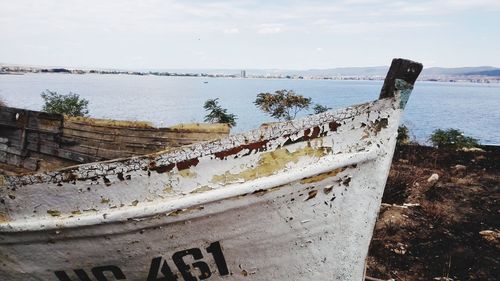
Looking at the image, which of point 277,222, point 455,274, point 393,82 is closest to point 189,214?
point 277,222

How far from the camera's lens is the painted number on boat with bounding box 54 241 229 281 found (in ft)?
9.04

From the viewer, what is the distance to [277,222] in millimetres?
2717

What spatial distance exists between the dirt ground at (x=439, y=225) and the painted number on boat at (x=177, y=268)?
107 inches

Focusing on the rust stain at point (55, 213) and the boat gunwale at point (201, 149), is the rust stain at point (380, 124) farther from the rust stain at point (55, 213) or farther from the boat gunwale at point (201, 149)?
the rust stain at point (55, 213)

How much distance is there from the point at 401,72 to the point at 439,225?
5.07 metres

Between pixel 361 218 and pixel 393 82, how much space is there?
100 centimetres

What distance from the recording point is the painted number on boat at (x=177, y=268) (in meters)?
2.76

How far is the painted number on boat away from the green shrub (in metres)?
13.2

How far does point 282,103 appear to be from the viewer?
16062 millimetres

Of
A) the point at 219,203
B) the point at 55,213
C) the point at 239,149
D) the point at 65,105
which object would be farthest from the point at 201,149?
the point at 65,105

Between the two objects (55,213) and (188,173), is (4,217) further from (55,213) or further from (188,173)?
(188,173)

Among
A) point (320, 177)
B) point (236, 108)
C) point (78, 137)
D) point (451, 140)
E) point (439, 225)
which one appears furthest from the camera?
point (236, 108)

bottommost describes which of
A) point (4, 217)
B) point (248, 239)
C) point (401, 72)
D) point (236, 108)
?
point (236, 108)

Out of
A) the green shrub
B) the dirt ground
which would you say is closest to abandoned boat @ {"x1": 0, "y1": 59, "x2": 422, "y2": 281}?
the dirt ground
